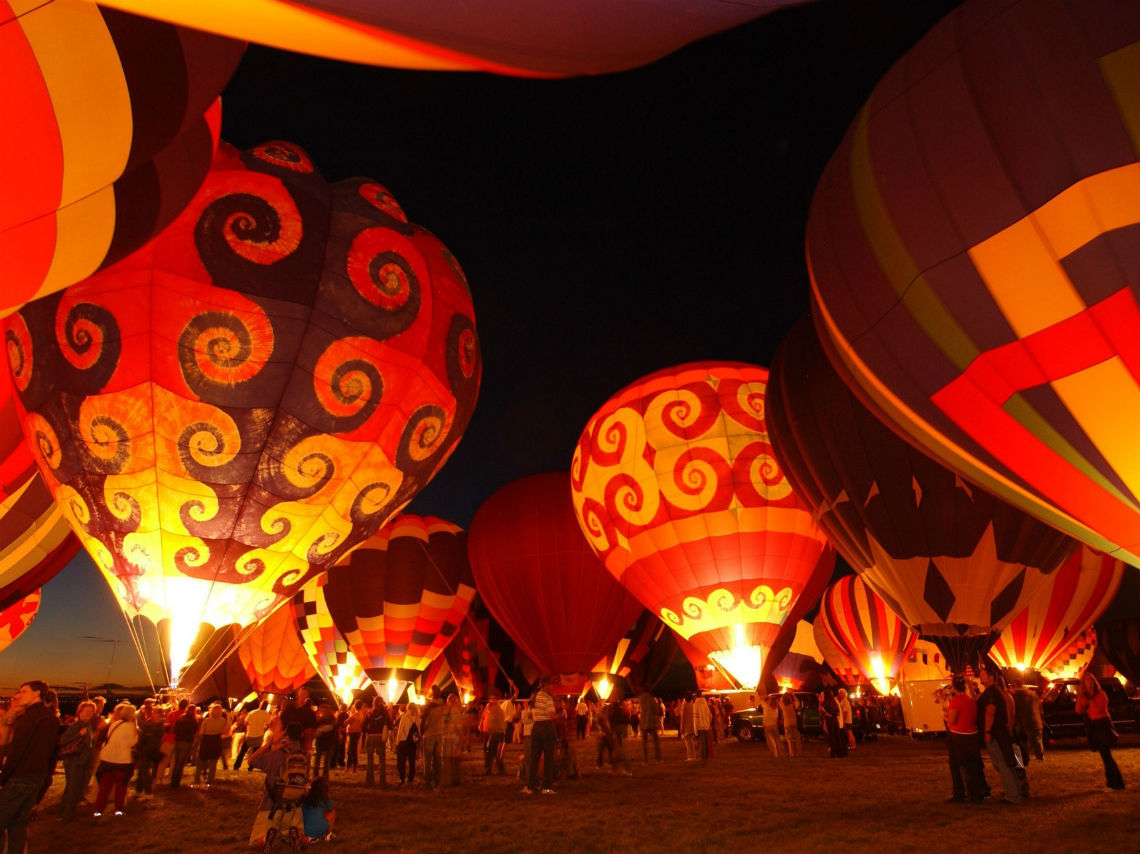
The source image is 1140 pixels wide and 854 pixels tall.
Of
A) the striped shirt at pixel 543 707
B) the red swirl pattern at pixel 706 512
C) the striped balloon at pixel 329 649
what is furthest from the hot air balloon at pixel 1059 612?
the striped shirt at pixel 543 707

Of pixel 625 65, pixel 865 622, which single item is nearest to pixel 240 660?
pixel 865 622

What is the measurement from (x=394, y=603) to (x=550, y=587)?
4215 millimetres

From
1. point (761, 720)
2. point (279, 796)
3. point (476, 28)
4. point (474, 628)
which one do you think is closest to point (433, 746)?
point (279, 796)

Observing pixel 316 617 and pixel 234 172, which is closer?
pixel 234 172

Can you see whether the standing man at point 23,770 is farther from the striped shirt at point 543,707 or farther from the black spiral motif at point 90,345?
the striped shirt at point 543,707

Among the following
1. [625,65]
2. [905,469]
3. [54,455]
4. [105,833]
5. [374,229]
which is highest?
[374,229]

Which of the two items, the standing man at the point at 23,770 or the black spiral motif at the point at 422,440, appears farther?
the black spiral motif at the point at 422,440

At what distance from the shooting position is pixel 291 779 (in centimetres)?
497

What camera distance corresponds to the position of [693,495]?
13.9 meters

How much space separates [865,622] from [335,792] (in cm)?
2121

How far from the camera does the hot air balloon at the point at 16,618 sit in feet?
55.0

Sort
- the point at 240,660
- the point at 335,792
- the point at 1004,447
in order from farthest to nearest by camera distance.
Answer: the point at 240,660
the point at 335,792
the point at 1004,447

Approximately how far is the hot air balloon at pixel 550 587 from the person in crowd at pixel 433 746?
9.13 metres

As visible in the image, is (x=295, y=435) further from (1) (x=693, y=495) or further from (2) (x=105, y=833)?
(1) (x=693, y=495)
